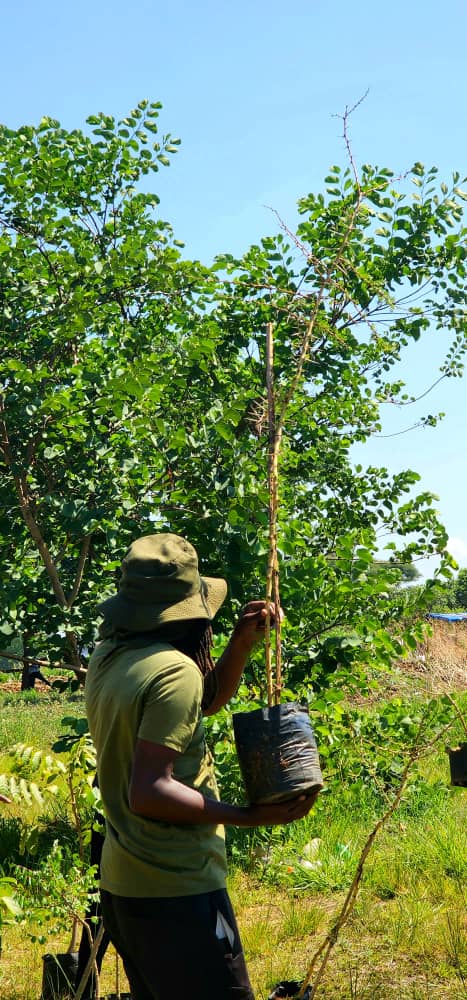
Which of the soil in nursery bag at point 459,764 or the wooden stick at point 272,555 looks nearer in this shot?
the wooden stick at point 272,555

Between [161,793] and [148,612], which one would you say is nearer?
[161,793]

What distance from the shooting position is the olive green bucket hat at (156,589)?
6.93 feet

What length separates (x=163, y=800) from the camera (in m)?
1.92

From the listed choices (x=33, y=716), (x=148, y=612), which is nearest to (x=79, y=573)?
(x=148, y=612)

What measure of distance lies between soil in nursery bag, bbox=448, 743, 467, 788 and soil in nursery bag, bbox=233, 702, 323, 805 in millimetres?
1434

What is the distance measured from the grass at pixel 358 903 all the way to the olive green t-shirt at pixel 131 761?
6.08 ft

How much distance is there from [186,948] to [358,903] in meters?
2.82

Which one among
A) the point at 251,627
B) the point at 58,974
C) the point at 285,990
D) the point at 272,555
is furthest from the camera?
the point at 58,974

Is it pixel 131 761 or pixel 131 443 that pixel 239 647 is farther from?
pixel 131 443

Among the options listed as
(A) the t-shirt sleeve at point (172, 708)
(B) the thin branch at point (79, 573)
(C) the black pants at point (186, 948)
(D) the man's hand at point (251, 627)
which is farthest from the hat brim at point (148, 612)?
(B) the thin branch at point (79, 573)

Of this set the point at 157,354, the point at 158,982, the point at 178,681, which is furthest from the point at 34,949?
the point at 157,354

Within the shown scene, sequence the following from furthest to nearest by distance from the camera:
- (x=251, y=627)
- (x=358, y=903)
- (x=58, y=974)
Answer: (x=358, y=903) < (x=58, y=974) < (x=251, y=627)

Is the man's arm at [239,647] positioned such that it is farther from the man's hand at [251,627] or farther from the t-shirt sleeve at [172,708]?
the t-shirt sleeve at [172,708]

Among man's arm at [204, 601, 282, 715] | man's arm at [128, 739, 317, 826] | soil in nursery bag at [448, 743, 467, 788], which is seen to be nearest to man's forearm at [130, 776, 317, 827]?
A: man's arm at [128, 739, 317, 826]
